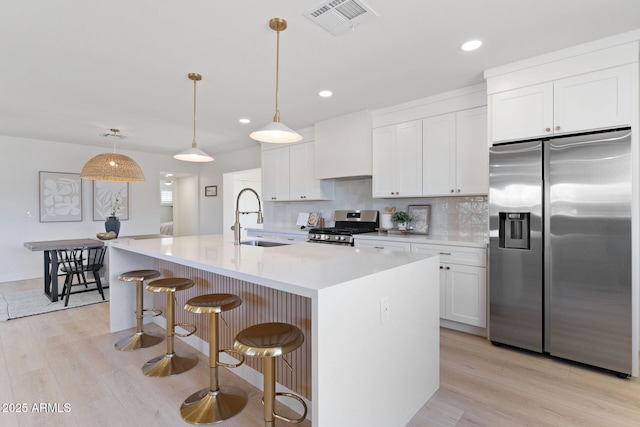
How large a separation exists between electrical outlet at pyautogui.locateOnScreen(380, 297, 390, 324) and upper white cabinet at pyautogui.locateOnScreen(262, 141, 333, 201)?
3144 millimetres

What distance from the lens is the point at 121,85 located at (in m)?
3.19

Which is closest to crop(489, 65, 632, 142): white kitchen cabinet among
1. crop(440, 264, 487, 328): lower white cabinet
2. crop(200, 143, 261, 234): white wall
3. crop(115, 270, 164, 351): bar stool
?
crop(440, 264, 487, 328): lower white cabinet

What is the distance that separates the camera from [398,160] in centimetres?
377

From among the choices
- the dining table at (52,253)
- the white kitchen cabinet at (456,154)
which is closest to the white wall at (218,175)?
the dining table at (52,253)

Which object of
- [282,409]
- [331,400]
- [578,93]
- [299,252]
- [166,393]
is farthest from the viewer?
[578,93]

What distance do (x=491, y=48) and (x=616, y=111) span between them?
975mm

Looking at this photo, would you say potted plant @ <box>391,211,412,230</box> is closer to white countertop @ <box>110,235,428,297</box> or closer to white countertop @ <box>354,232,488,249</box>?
white countertop @ <box>354,232,488,249</box>

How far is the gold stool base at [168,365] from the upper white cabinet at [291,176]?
277cm

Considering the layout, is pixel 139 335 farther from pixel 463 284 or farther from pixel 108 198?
pixel 108 198

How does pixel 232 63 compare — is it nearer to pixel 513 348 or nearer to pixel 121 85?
pixel 121 85

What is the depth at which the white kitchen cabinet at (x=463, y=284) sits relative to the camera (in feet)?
9.66

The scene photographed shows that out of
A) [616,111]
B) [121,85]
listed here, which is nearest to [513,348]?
[616,111]

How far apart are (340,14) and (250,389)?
2.51 meters

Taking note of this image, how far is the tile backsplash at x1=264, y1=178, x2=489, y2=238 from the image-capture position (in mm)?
3516
